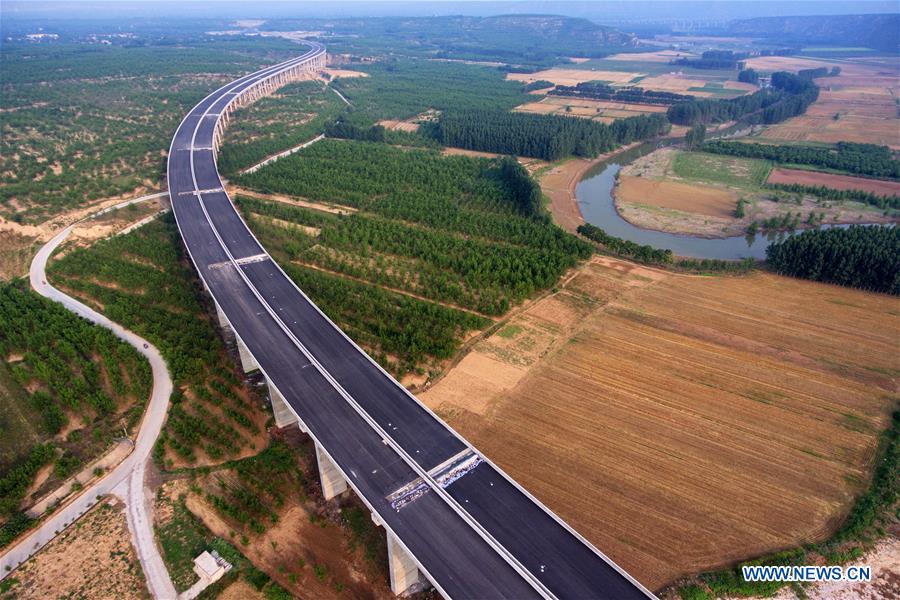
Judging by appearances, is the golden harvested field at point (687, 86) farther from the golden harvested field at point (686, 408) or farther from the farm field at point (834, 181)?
the golden harvested field at point (686, 408)

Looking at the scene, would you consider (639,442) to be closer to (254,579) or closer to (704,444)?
(704,444)

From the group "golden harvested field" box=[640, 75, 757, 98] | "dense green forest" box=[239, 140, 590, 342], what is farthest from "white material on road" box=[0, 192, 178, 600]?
"golden harvested field" box=[640, 75, 757, 98]

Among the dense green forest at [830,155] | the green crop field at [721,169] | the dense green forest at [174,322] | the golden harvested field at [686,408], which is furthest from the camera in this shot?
the dense green forest at [830,155]

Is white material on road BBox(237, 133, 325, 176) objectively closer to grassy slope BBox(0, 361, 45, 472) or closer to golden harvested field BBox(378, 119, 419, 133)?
golden harvested field BBox(378, 119, 419, 133)

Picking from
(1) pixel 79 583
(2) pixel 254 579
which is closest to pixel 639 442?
(2) pixel 254 579

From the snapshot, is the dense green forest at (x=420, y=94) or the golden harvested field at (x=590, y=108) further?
the dense green forest at (x=420, y=94)

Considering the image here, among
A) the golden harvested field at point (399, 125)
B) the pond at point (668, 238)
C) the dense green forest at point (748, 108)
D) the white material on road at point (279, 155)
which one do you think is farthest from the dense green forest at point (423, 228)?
the dense green forest at point (748, 108)
